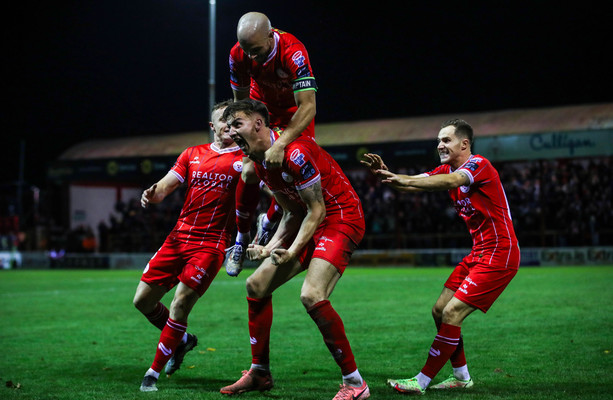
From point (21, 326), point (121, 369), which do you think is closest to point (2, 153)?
point (21, 326)

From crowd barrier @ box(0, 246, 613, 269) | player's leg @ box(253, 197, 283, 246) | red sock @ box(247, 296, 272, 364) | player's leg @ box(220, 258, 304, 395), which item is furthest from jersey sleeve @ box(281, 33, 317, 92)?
crowd barrier @ box(0, 246, 613, 269)

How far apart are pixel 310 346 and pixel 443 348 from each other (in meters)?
3.12

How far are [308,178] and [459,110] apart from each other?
3760 cm

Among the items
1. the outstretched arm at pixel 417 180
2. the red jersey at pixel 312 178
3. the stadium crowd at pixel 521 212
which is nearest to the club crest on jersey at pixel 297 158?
the red jersey at pixel 312 178

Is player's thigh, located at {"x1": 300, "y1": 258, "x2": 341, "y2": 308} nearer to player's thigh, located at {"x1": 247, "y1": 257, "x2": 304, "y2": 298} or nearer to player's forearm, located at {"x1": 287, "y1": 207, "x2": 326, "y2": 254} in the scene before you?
player's forearm, located at {"x1": 287, "y1": 207, "x2": 326, "y2": 254}

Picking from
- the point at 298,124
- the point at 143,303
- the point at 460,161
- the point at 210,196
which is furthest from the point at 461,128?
the point at 143,303

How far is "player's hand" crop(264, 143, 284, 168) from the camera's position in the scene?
18.6 feet

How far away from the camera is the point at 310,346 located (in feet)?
29.8

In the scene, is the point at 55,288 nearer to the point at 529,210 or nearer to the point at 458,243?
the point at 458,243

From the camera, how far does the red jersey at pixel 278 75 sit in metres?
6.36

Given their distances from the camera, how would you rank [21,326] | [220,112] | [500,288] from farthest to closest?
1. [21,326]
2. [220,112]
3. [500,288]

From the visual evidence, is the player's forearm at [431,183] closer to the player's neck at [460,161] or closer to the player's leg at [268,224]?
the player's neck at [460,161]

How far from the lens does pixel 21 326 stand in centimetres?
1155

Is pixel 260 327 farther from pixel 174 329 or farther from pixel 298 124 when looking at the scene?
pixel 298 124
